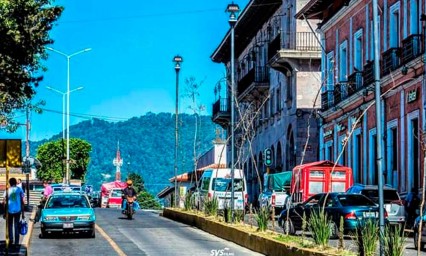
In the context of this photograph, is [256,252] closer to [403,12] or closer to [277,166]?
[403,12]

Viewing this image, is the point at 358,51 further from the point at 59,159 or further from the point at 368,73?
the point at 59,159

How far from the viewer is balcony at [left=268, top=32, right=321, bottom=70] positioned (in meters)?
57.4

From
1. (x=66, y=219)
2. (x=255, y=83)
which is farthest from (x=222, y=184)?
(x=255, y=83)

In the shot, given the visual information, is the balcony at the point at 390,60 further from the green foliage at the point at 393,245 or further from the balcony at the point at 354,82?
the green foliage at the point at 393,245

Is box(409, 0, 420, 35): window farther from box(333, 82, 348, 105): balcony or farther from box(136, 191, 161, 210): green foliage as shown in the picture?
box(136, 191, 161, 210): green foliage

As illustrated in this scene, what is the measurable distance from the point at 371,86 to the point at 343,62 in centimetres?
729

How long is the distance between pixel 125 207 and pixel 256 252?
1968 centimetres

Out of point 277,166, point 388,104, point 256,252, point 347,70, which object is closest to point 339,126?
point 347,70

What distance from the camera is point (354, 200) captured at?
99.9 feet

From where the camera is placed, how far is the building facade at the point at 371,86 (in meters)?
37.0

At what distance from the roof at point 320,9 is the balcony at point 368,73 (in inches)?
221

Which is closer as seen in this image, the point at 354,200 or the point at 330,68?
the point at 354,200

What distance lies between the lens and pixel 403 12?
3875cm

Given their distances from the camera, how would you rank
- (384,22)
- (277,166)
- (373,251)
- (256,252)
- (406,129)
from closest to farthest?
(373,251), (256,252), (406,129), (384,22), (277,166)
